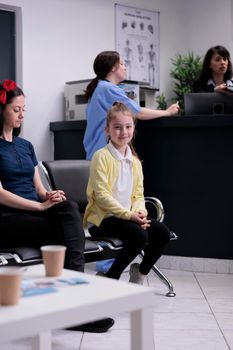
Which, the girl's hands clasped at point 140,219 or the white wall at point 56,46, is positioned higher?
the white wall at point 56,46

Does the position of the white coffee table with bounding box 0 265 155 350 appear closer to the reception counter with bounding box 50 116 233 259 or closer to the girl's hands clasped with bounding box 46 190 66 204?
the girl's hands clasped with bounding box 46 190 66 204

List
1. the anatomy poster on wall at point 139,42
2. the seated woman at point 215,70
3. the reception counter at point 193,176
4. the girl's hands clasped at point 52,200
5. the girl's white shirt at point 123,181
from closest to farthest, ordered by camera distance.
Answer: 1. the girl's hands clasped at point 52,200
2. the girl's white shirt at point 123,181
3. the reception counter at point 193,176
4. the seated woman at point 215,70
5. the anatomy poster on wall at point 139,42

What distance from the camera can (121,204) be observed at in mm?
3195

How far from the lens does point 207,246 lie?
13.5 feet

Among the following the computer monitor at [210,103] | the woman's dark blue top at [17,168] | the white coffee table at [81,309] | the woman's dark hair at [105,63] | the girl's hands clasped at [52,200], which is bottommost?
the white coffee table at [81,309]

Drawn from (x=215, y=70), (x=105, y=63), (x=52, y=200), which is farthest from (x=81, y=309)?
(x=215, y=70)

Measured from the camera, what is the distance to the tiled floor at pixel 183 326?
260cm

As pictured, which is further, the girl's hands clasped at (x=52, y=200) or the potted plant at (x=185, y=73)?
the potted plant at (x=185, y=73)

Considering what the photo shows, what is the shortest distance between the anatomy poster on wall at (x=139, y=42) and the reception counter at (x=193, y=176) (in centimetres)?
165

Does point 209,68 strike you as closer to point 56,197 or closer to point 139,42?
point 139,42

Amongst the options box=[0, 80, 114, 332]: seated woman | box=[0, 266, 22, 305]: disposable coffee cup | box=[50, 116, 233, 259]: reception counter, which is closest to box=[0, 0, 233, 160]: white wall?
box=[50, 116, 233, 259]: reception counter

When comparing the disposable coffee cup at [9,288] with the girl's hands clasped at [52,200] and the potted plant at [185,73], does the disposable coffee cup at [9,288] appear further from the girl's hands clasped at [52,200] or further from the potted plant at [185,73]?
the potted plant at [185,73]

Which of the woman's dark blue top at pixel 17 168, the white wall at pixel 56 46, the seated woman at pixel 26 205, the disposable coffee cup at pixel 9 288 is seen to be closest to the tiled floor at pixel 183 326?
the seated woman at pixel 26 205

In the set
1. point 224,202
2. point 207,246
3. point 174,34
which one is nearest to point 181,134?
point 224,202
